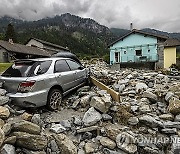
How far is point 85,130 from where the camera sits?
541 centimetres

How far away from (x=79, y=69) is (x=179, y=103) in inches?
157

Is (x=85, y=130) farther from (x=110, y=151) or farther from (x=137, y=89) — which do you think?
(x=137, y=89)

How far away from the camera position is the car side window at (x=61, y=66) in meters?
6.98

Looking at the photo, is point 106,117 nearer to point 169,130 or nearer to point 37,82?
point 169,130

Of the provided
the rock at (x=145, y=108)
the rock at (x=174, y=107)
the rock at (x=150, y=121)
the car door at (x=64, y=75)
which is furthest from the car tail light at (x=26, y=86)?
the rock at (x=174, y=107)

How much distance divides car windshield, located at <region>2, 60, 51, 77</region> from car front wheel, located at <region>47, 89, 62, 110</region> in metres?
0.73

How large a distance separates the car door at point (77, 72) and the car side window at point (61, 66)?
0.30 meters

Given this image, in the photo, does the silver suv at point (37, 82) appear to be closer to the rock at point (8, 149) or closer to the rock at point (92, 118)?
the rock at point (92, 118)

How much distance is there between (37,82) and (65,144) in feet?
6.81

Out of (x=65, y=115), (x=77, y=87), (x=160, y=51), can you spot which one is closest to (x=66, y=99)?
(x=77, y=87)

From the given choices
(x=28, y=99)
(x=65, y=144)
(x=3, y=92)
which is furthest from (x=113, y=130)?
(x=3, y=92)

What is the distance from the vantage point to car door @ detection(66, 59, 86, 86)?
7.95 m

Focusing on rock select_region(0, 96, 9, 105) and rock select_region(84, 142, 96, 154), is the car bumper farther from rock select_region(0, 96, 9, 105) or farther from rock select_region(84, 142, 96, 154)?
rock select_region(84, 142, 96, 154)

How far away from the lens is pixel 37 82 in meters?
5.89
